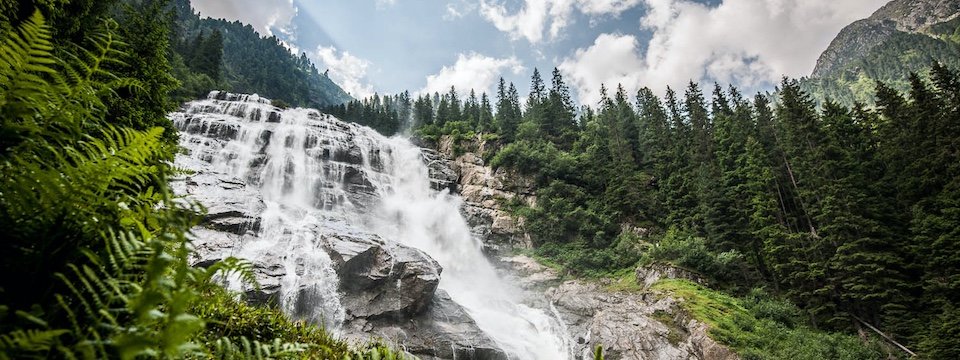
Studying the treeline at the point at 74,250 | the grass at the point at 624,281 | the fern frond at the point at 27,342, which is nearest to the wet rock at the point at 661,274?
the grass at the point at 624,281

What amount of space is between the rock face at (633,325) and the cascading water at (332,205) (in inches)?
44.9

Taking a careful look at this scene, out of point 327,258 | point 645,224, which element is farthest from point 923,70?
point 327,258

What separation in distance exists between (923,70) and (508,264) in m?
139

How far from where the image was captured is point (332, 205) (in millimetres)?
25141

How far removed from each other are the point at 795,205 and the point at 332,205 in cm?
2794

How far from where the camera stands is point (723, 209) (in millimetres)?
25344

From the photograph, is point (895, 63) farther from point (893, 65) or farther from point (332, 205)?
point (332, 205)

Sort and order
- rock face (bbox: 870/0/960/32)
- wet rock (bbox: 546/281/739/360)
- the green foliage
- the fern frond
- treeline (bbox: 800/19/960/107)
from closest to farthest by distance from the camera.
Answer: the fern frond, wet rock (bbox: 546/281/739/360), treeline (bbox: 800/19/960/107), the green foliage, rock face (bbox: 870/0/960/32)

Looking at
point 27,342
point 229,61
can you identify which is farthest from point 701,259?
point 229,61

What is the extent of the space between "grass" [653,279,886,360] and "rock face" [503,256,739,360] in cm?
47

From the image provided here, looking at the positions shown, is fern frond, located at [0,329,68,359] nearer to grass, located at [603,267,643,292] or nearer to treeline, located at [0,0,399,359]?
treeline, located at [0,0,399,359]

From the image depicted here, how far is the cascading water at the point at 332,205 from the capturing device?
49.6ft

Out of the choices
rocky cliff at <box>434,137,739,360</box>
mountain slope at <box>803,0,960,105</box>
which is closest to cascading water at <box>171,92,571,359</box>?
rocky cliff at <box>434,137,739,360</box>

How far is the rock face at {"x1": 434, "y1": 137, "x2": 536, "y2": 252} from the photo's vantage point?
29.3 meters
